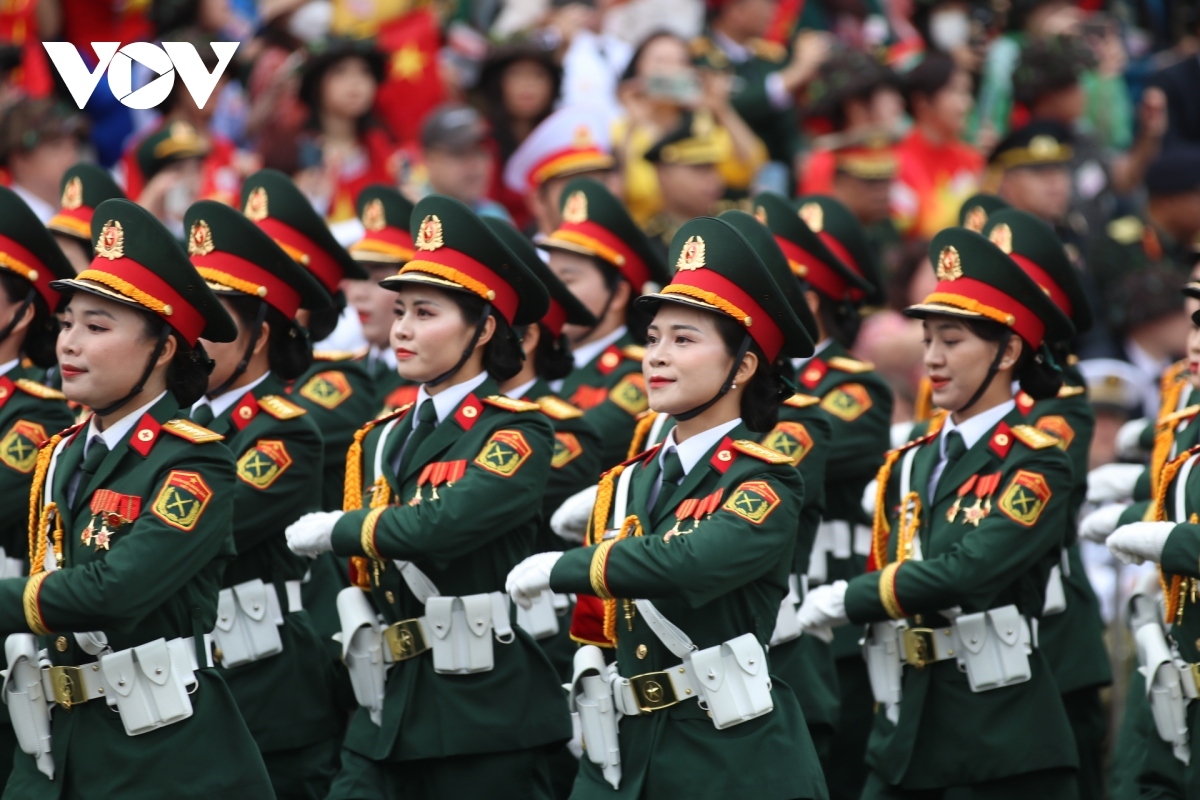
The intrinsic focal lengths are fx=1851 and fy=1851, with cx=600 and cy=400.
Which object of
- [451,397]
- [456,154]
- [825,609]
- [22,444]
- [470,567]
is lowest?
[825,609]

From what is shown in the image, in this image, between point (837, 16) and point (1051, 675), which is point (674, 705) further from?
point (837, 16)

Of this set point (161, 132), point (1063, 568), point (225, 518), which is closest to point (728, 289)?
point (225, 518)

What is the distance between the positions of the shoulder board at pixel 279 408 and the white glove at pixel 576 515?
3.41ft

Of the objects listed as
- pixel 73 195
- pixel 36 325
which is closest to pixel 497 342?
pixel 36 325

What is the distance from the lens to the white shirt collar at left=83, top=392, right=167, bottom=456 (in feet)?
18.6

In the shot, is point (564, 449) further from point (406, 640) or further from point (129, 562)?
point (129, 562)

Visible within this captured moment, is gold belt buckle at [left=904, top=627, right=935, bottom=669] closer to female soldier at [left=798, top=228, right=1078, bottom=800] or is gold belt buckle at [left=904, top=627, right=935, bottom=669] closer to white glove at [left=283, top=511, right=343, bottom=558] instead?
female soldier at [left=798, top=228, right=1078, bottom=800]

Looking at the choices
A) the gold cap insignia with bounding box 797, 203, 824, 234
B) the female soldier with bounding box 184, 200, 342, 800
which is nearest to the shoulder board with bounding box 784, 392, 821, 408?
the gold cap insignia with bounding box 797, 203, 824, 234

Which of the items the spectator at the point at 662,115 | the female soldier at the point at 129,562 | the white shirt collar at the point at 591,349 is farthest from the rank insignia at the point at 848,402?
the spectator at the point at 662,115

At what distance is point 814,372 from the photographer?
26.5ft

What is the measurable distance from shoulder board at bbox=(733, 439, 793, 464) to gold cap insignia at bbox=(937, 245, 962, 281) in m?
1.48

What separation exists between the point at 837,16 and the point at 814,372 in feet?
30.0

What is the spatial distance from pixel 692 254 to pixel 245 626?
2.23 metres

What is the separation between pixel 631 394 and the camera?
820 cm
